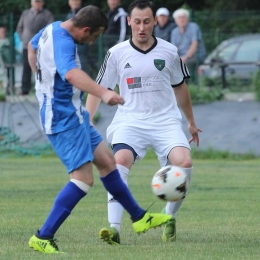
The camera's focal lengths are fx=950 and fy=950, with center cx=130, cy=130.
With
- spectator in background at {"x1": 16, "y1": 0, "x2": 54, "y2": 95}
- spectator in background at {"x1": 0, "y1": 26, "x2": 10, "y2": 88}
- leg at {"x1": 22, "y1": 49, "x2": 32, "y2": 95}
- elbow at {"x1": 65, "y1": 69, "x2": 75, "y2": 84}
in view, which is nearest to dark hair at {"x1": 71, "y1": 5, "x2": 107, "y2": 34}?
elbow at {"x1": 65, "y1": 69, "x2": 75, "y2": 84}

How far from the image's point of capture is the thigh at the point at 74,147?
6801 millimetres

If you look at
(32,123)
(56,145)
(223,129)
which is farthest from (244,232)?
(32,123)

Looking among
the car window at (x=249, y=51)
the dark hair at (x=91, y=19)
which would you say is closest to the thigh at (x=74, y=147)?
the dark hair at (x=91, y=19)

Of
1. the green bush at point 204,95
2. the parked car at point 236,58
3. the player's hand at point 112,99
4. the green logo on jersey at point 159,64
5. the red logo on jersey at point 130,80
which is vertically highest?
the player's hand at point 112,99

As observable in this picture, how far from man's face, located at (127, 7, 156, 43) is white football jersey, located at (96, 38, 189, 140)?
14 centimetres

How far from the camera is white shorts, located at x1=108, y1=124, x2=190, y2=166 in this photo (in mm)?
7801

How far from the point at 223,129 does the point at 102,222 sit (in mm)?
9710

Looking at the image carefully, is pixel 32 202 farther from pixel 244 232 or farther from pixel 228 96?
pixel 228 96

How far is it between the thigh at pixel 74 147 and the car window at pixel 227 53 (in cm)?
1364

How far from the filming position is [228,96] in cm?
1992

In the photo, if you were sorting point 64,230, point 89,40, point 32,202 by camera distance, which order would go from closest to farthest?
point 89,40 → point 64,230 → point 32,202

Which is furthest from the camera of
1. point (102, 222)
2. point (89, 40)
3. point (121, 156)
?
point (102, 222)

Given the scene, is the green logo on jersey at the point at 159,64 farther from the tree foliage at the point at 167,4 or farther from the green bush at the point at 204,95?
the tree foliage at the point at 167,4

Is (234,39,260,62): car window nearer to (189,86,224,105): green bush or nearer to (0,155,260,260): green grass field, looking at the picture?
(189,86,224,105): green bush
